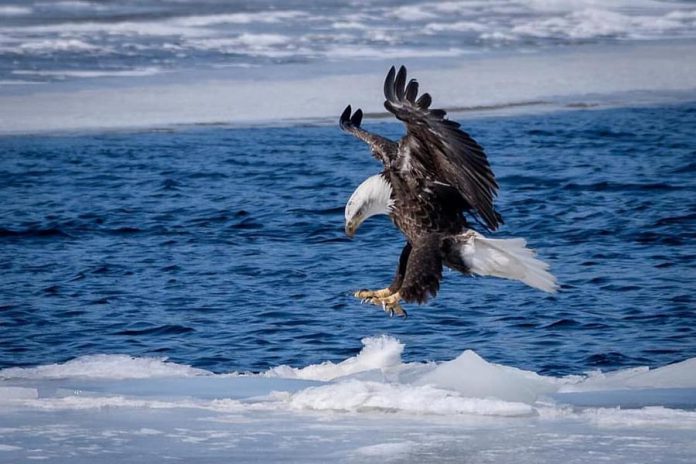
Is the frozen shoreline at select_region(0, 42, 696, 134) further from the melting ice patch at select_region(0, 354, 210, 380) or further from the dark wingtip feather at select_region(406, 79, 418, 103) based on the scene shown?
the dark wingtip feather at select_region(406, 79, 418, 103)

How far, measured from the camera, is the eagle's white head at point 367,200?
5.45 metres

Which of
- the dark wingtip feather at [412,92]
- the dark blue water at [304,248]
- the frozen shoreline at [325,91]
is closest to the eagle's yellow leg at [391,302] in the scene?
the dark blue water at [304,248]

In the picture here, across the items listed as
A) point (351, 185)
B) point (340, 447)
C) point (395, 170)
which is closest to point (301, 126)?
point (351, 185)

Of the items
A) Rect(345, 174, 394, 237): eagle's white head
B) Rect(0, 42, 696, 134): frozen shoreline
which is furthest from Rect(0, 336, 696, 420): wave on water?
Rect(0, 42, 696, 134): frozen shoreline

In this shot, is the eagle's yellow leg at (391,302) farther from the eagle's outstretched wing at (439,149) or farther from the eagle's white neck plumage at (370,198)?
the eagle's outstretched wing at (439,149)

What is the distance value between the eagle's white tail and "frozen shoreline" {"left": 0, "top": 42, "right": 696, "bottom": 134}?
651 cm

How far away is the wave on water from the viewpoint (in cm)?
489

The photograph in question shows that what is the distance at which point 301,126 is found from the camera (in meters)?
11.8

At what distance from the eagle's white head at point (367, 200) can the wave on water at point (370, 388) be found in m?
0.57

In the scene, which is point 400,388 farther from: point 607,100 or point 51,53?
point 51,53

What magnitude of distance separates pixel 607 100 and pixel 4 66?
5957 mm

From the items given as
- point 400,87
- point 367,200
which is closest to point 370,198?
point 367,200

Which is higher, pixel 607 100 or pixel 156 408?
pixel 607 100

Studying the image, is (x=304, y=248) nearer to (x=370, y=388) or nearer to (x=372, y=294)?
(x=372, y=294)
